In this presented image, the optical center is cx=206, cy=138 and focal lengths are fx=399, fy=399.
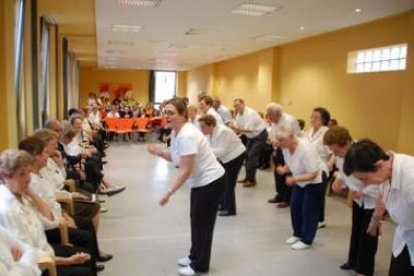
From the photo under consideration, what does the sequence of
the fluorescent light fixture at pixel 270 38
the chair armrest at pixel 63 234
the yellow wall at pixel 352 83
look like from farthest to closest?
the fluorescent light fixture at pixel 270 38, the yellow wall at pixel 352 83, the chair armrest at pixel 63 234

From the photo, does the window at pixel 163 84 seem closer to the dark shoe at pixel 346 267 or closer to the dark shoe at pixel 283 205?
the dark shoe at pixel 283 205

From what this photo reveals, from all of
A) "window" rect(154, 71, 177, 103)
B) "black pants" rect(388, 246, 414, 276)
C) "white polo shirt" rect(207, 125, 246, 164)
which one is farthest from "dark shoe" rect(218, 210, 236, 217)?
"window" rect(154, 71, 177, 103)

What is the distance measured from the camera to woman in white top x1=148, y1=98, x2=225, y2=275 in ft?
9.85

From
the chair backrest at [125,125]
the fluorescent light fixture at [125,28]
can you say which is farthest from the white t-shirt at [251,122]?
the chair backrest at [125,125]

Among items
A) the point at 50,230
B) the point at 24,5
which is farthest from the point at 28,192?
the point at 24,5

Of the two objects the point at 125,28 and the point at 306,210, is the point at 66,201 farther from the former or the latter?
the point at 125,28

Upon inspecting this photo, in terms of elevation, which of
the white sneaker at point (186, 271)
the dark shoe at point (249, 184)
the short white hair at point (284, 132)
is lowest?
the dark shoe at point (249, 184)

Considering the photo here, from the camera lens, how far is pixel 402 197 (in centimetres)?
197

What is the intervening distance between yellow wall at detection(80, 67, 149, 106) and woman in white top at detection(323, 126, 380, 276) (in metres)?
20.2

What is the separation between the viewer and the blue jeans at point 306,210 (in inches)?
151

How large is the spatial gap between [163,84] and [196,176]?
20.5 meters

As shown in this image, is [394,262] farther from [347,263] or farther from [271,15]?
[271,15]

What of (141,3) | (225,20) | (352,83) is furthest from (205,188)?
(352,83)

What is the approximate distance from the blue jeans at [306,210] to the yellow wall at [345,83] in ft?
9.56
